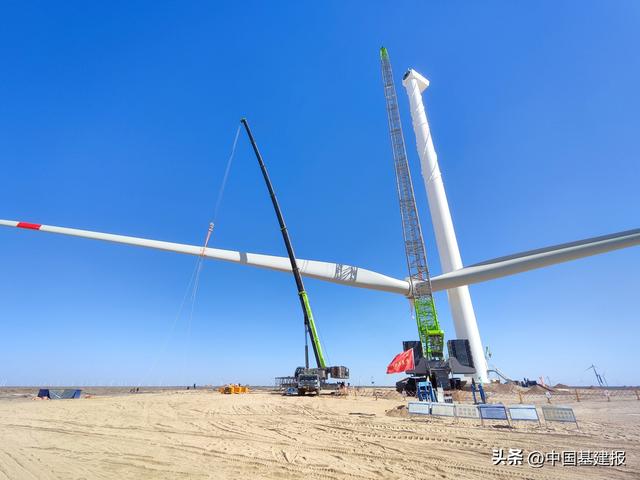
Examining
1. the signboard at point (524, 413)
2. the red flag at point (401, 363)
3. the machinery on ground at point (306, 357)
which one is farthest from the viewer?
the machinery on ground at point (306, 357)

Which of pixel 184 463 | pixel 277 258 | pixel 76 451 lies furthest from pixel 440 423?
pixel 277 258

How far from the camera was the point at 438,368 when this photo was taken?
42.8m

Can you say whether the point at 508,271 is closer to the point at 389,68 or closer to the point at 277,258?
the point at 277,258

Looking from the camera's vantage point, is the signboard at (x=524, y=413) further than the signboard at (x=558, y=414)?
Yes

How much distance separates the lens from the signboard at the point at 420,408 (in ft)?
56.9

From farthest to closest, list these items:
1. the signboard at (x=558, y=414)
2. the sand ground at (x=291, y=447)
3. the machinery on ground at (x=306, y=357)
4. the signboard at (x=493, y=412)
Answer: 1. the machinery on ground at (x=306, y=357)
2. the signboard at (x=493, y=412)
3. the signboard at (x=558, y=414)
4. the sand ground at (x=291, y=447)

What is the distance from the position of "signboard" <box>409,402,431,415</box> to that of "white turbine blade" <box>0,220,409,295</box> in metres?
32.3

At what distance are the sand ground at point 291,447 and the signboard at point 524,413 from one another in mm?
395

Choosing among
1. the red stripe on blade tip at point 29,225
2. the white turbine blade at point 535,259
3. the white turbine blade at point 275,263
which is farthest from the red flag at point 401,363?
the red stripe on blade tip at point 29,225

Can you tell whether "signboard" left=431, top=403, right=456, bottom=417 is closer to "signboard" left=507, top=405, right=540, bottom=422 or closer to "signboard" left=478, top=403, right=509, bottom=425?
"signboard" left=478, top=403, right=509, bottom=425

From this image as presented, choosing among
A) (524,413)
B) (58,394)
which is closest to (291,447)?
(524,413)

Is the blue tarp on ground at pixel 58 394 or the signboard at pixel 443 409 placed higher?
the blue tarp on ground at pixel 58 394

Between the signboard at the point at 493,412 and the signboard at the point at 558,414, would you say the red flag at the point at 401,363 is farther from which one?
the signboard at the point at 558,414

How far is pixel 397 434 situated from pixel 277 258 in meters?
37.2
